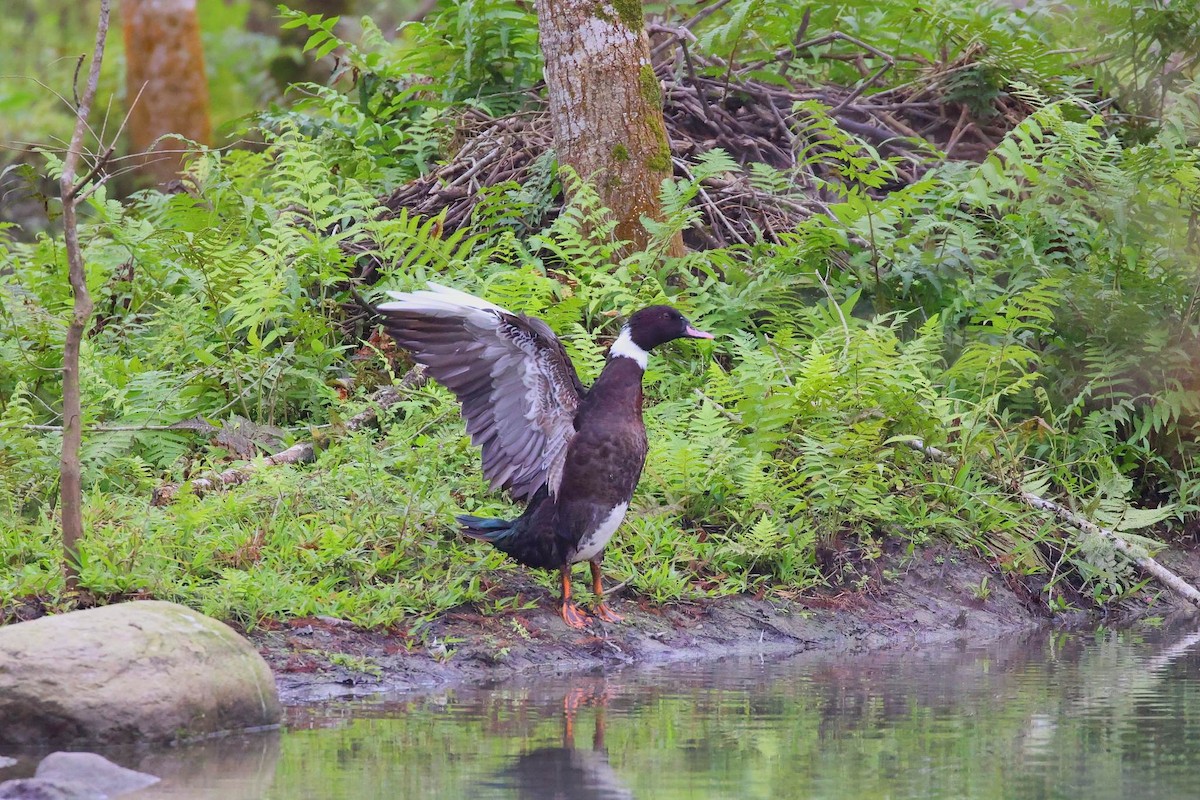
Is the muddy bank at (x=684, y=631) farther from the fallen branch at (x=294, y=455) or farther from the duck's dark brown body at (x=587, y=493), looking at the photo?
the fallen branch at (x=294, y=455)

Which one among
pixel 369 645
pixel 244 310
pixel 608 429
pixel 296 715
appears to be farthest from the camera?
pixel 244 310

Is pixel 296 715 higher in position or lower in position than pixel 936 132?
lower

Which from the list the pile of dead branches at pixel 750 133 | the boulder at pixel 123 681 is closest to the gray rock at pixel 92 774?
the boulder at pixel 123 681

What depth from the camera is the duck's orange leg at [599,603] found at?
21.5ft

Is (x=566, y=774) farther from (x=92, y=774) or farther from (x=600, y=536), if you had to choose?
(x=600, y=536)

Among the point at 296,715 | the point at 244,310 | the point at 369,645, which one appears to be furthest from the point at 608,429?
the point at 244,310

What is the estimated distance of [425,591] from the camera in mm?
6328

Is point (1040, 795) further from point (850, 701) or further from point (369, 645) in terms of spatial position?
point (369, 645)

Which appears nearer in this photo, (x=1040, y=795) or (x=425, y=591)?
(x=1040, y=795)

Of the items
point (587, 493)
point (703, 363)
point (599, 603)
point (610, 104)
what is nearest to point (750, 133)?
point (610, 104)

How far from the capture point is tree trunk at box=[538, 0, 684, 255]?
8.81 meters

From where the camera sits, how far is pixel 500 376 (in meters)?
6.52

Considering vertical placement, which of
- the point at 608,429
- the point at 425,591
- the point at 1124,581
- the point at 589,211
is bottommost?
the point at 1124,581

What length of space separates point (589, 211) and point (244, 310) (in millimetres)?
2229
